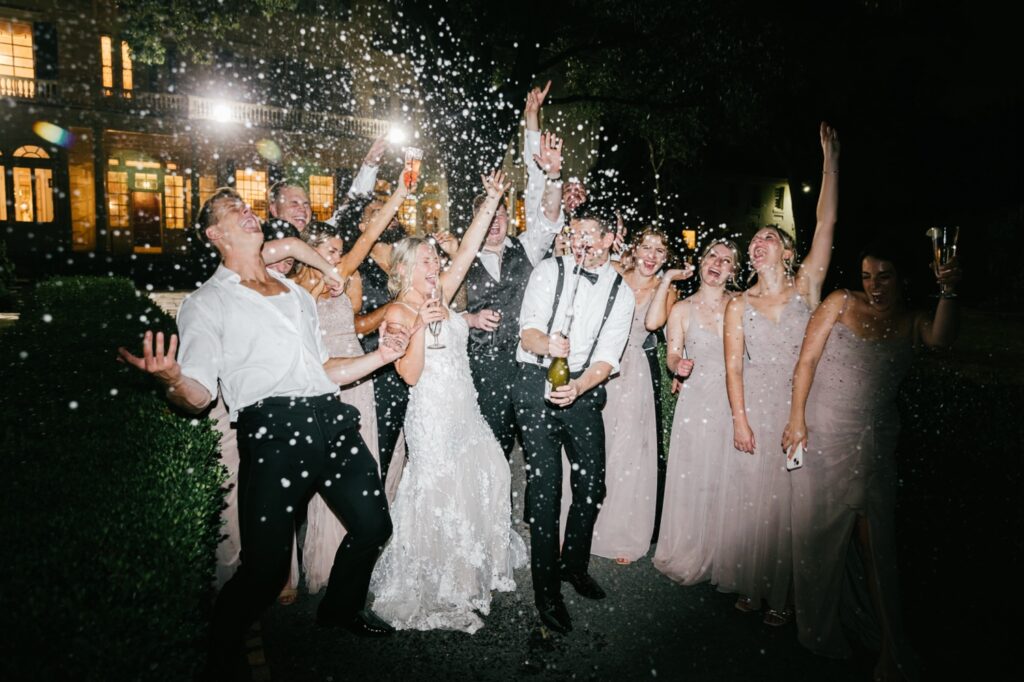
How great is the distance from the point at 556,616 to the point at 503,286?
273cm

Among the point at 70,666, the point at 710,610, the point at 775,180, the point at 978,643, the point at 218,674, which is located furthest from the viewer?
the point at 775,180

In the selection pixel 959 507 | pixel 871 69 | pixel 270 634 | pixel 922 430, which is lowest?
pixel 270 634

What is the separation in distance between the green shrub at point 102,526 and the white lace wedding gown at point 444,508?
42.4 inches

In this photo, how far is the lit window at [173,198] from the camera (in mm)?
26812

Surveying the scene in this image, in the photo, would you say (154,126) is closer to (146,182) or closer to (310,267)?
(146,182)

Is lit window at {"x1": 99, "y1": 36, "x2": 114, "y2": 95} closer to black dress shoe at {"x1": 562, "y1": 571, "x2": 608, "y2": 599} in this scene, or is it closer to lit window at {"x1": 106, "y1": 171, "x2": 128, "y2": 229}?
lit window at {"x1": 106, "y1": 171, "x2": 128, "y2": 229}

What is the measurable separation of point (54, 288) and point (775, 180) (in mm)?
50639

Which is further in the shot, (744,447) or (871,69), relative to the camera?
(871,69)

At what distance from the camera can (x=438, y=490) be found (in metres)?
3.82

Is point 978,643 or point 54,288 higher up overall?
point 54,288

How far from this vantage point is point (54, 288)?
10.4 metres

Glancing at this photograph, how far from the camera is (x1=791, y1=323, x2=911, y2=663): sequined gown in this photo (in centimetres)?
332

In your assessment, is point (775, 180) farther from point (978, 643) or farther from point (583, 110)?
point (978, 643)

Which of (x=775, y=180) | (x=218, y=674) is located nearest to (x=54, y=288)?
(x=218, y=674)
